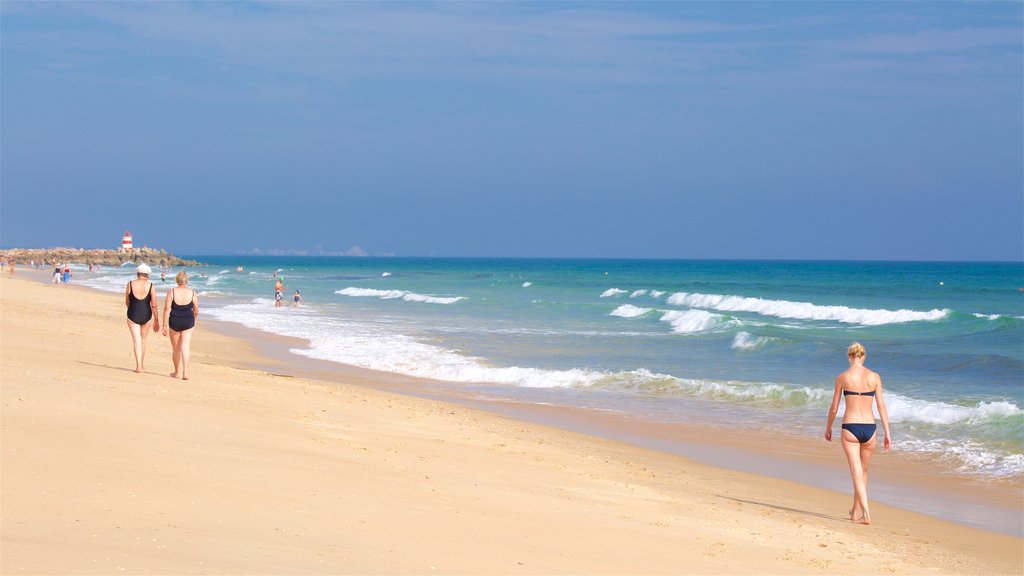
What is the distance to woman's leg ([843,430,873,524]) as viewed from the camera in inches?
335

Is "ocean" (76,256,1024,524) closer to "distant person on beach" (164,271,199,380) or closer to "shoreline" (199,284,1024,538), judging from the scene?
"shoreline" (199,284,1024,538)

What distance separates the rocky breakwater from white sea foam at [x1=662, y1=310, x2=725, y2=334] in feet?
271

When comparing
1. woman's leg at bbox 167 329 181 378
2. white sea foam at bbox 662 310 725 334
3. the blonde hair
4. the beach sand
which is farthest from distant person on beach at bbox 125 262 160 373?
white sea foam at bbox 662 310 725 334

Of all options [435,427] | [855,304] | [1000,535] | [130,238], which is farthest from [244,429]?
[130,238]

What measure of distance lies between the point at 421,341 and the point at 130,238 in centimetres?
10178

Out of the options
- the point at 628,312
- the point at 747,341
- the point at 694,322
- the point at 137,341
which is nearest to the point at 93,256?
the point at 628,312

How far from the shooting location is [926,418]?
14.2 meters

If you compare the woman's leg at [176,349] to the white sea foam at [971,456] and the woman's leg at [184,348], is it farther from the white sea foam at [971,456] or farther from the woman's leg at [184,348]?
the white sea foam at [971,456]

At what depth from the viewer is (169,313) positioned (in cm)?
1242

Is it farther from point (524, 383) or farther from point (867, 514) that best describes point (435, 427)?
point (524, 383)

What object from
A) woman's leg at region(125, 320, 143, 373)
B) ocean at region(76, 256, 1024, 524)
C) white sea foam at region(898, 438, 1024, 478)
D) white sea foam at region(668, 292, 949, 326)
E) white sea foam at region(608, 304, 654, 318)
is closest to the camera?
white sea foam at region(898, 438, 1024, 478)

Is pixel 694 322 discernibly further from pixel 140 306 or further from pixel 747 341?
pixel 140 306

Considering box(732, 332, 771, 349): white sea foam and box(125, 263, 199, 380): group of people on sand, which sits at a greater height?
box(125, 263, 199, 380): group of people on sand

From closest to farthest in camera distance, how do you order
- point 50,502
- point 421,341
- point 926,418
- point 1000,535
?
point 50,502
point 1000,535
point 926,418
point 421,341
